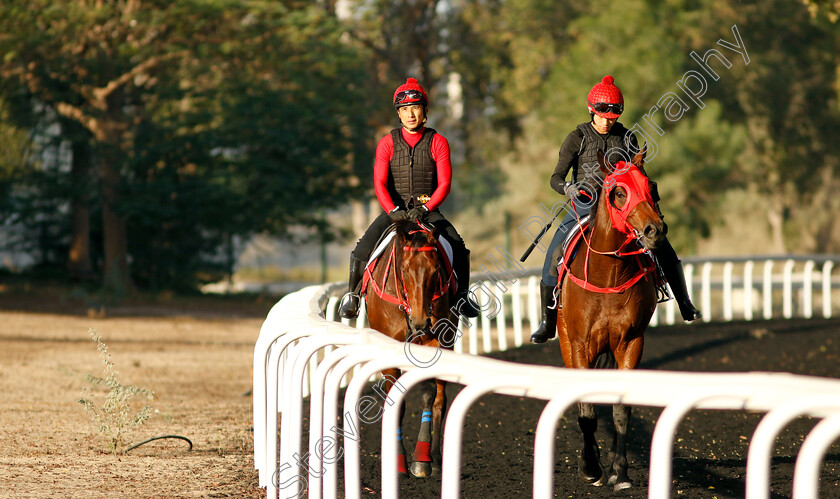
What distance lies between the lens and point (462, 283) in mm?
7000

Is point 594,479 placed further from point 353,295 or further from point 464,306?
point 353,295

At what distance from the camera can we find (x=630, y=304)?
6.10 meters

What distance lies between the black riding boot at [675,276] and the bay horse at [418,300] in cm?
159

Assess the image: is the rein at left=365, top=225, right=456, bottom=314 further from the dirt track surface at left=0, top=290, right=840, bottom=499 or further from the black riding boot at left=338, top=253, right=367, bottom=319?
the dirt track surface at left=0, top=290, right=840, bottom=499

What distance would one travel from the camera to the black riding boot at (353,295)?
715 centimetres

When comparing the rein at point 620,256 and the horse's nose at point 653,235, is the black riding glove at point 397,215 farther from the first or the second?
the horse's nose at point 653,235

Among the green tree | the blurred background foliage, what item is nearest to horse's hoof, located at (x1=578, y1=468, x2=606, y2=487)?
the blurred background foliage

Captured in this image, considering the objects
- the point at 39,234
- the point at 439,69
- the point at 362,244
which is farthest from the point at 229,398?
the point at 439,69

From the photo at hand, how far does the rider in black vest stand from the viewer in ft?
21.7

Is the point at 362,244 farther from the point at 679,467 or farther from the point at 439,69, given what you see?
the point at 439,69

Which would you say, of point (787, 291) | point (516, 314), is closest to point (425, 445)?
point (516, 314)

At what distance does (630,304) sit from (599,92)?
163cm

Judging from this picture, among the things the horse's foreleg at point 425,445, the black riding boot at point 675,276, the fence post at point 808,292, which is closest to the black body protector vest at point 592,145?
the black riding boot at point 675,276

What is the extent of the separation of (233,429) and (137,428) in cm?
80
